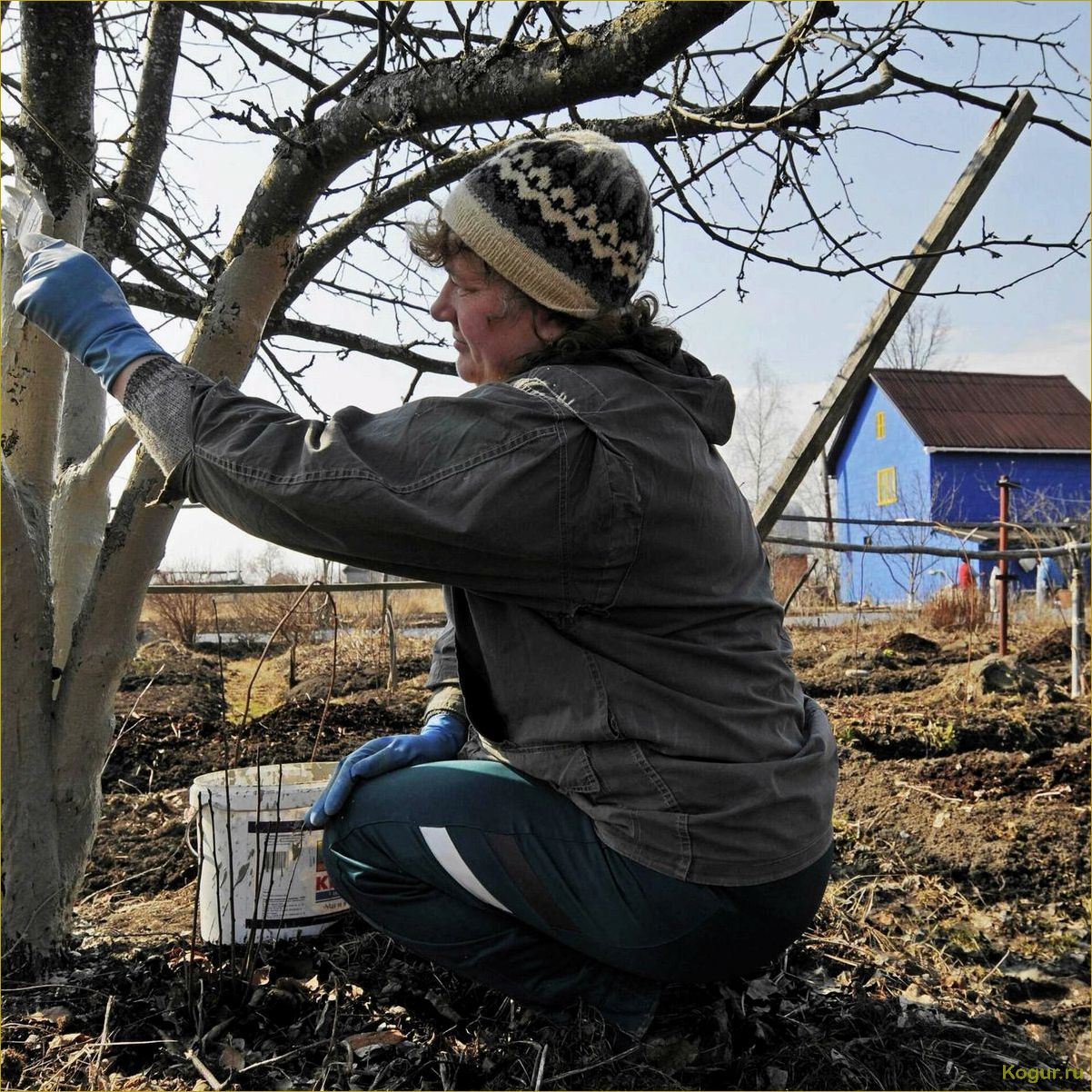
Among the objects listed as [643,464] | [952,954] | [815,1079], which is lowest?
[952,954]

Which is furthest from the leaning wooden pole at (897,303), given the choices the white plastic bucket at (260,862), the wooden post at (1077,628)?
the wooden post at (1077,628)

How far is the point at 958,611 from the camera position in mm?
9750

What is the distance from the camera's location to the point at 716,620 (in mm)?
1563

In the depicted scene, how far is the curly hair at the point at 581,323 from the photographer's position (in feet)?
5.25

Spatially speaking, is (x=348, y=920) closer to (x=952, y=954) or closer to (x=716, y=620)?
(x=716, y=620)

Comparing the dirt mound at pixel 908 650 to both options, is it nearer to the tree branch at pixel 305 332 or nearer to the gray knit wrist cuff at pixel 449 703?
the tree branch at pixel 305 332

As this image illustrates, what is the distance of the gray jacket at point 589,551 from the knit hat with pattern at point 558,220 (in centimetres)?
14

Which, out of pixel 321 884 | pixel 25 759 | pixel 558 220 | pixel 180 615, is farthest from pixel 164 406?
pixel 180 615

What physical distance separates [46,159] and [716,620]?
1.92 meters

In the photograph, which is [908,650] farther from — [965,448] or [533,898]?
[965,448]

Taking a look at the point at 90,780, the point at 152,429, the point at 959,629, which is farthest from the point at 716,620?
the point at 959,629

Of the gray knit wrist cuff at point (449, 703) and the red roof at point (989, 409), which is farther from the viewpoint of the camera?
the red roof at point (989, 409)

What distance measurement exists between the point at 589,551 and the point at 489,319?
1.72 ft

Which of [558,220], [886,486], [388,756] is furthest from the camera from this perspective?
[886,486]
